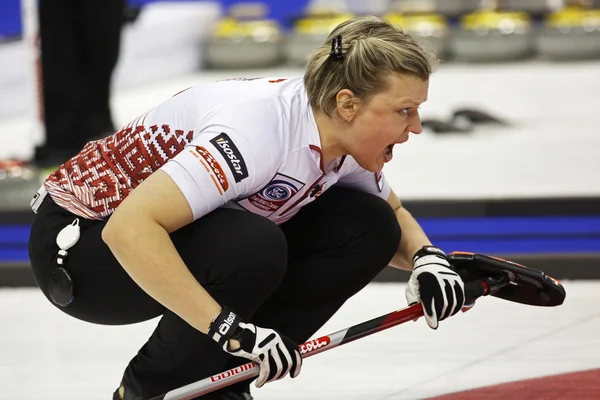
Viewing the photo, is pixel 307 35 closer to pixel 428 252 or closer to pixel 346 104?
pixel 428 252

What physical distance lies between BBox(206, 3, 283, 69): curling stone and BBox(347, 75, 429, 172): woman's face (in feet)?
17.8

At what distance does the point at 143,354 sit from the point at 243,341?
0.26 metres

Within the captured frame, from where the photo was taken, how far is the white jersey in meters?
1.59

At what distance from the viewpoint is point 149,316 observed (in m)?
1.82

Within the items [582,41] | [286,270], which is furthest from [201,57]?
[286,270]

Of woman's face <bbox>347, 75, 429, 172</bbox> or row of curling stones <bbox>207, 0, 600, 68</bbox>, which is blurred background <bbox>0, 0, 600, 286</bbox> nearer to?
row of curling stones <bbox>207, 0, 600, 68</bbox>

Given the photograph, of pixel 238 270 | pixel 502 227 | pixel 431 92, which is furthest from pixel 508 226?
pixel 431 92

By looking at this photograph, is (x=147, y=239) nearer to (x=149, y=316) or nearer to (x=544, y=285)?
(x=149, y=316)

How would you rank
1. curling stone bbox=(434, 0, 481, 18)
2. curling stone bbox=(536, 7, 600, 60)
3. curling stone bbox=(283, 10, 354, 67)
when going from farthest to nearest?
curling stone bbox=(434, 0, 481, 18) < curling stone bbox=(283, 10, 354, 67) < curling stone bbox=(536, 7, 600, 60)

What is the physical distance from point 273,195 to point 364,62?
27 cm

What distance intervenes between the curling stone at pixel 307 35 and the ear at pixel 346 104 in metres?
5.17

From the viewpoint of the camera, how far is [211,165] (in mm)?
1570

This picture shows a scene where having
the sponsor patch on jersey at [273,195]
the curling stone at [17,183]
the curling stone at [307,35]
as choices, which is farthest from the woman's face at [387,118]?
the curling stone at [307,35]

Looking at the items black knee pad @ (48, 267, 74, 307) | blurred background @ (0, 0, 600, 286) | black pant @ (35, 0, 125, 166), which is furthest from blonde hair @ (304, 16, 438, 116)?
black pant @ (35, 0, 125, 166)
